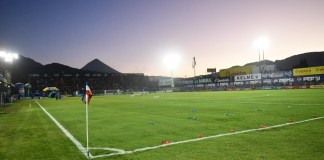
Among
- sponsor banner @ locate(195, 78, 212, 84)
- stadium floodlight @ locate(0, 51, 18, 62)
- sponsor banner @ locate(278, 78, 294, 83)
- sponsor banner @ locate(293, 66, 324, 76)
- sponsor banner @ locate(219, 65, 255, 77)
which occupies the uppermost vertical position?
stadium floodlight @ locate(0, 51, 18, 62)

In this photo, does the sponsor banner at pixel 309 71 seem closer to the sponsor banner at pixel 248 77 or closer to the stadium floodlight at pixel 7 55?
the sponsor banner at pixel 248 77

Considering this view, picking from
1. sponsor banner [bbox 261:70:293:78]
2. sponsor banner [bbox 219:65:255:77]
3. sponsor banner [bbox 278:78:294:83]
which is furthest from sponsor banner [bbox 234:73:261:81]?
sponsor banner [bbox 278:78:294:83]

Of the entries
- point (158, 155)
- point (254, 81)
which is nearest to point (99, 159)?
point (158, 155)

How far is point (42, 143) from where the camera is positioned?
884cm

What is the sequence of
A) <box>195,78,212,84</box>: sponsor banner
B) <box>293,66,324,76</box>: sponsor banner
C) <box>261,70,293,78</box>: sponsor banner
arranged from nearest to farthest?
<box>293,66,324,76</box>: sponsor banner
<box>261,70,293,78</box>: sponsor banner
<box>195,78,212,84</box>: sponsor banner

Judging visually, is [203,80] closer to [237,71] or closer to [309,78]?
[237,71]

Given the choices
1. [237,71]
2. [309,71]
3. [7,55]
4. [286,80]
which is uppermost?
[7,55]

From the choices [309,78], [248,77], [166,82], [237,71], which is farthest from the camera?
[166,82]

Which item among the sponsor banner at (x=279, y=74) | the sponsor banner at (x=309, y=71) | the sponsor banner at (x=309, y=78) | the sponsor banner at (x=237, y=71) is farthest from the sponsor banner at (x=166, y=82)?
the sponsor banner at (x=309, y=78)

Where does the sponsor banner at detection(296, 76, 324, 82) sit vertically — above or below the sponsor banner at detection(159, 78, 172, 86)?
below

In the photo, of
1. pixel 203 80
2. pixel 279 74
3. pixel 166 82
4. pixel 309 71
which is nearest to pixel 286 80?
pixel 279 74

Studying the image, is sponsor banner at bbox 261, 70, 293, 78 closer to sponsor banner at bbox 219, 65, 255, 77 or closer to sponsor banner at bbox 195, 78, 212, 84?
sponsor banner at bbox 219, 65, 255, 77

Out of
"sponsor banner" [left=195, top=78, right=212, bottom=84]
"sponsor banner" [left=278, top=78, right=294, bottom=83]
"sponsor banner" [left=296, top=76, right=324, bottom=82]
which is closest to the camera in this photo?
"sponsor banner" [left=296, top=76, right=324, bottom=82]

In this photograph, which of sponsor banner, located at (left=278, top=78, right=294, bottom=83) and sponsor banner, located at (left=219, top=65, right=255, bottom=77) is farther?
sponsor banner, located at (left=219, top=65, right=255, bottom=77)
